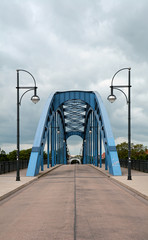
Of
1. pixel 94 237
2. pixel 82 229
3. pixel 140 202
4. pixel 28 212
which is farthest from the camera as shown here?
pixel 140 202

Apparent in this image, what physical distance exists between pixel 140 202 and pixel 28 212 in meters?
4.40

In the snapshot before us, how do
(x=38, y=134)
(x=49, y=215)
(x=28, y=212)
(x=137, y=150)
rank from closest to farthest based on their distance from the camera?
(x=49, y=215), (x=28, y=212), (x=38, y=134), (x=137, y=150)

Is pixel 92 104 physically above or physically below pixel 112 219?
above

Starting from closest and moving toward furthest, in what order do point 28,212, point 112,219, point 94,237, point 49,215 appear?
point 94,237
point 112,219
point 49,215
point 28,212

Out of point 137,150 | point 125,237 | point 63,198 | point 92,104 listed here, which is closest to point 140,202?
point 63,198

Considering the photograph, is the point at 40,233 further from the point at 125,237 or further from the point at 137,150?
the point at 137,150

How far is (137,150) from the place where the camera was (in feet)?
335

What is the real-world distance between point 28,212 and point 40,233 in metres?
2.89

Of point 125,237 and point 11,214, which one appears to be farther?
point 11,214

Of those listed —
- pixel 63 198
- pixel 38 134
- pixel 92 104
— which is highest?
pixel 92 104

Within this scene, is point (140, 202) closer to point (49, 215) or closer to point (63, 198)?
point (63, 198)

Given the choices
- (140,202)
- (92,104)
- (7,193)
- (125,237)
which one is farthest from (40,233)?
(92,104)

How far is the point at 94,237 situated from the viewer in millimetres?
6574

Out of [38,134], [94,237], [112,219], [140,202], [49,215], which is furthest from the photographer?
[38,134]
